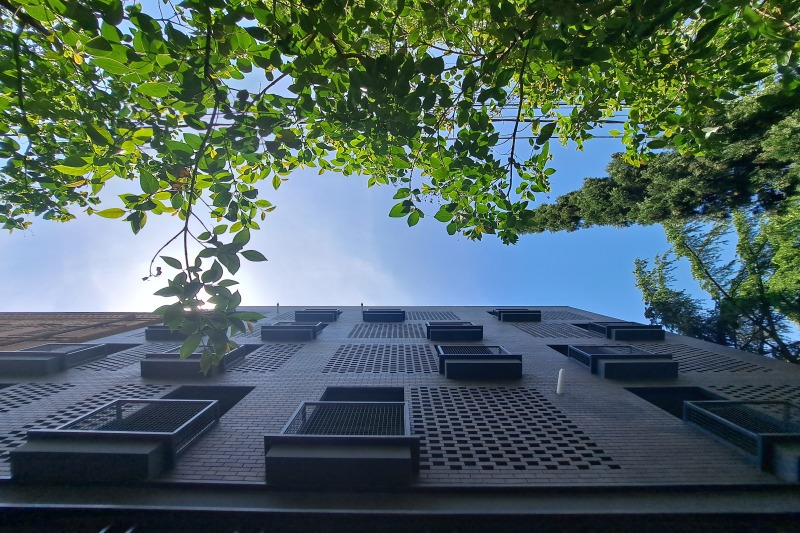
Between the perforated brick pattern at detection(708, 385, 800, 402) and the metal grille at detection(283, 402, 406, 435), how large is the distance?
32.6 ft

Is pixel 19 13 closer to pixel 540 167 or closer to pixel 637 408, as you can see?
pixel 540 167

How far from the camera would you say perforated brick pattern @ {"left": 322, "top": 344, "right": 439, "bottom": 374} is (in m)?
12.0

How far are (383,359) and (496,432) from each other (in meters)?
6.04

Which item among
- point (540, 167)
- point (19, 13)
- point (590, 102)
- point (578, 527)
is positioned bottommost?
point (578, 527)

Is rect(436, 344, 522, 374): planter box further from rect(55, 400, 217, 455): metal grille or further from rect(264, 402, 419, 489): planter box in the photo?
rect(55, 400, 217, 455): metal grille

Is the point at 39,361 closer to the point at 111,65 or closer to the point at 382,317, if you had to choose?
the point at 111,65

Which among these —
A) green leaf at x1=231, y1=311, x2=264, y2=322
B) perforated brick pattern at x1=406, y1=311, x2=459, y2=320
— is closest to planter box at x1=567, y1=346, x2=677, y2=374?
perforated brick pattern at x1=406, y1=311, x2=459, y2=320

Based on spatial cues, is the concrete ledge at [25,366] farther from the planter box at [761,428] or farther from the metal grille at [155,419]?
the planter box at [761,428]

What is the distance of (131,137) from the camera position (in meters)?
3.61

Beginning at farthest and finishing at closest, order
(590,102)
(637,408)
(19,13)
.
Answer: (637,408)
(590,102)
(19,13)

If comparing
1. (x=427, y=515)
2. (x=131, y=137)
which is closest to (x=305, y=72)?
A: (x=131, y=137)

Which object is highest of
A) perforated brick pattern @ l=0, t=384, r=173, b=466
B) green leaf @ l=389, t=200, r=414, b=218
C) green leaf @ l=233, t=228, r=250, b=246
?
green leaf @ l=389, t=200, r=414, b=218

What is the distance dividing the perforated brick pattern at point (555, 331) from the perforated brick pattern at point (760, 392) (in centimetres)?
641

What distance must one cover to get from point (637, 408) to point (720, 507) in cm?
366
